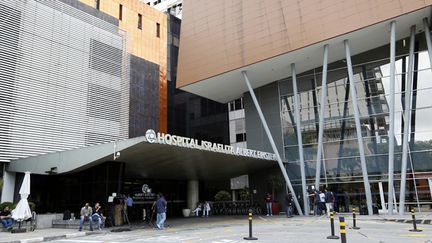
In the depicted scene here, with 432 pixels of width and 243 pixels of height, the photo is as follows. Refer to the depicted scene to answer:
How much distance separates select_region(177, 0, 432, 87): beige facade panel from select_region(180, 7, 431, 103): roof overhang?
0.49 meters

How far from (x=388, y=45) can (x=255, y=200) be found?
1590 centimetres

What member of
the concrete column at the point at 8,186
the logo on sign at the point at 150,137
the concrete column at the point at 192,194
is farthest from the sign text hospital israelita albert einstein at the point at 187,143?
the concrete column at the point at 192,194

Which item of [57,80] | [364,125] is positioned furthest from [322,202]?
[57,80]

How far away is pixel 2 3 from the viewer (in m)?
24.8

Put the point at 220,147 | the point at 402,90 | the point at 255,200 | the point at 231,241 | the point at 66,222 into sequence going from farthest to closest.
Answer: the point at 255,200 < the point at 402,90 < the point at 220,147 < the point at 66,222 < the point at 231,241

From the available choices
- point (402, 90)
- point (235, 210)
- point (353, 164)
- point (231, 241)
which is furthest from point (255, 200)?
point (231, 241)

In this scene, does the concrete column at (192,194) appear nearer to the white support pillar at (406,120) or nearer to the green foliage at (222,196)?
the green foliage at (222,196)

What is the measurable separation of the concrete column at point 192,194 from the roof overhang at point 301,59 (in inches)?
330

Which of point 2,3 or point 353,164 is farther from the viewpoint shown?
point 353,164

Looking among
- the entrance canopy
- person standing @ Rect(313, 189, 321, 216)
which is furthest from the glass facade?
the entrance canopy

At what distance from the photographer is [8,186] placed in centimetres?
2322

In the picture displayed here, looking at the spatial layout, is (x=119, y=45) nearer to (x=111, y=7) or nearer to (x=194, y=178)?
(x=111, y=7)

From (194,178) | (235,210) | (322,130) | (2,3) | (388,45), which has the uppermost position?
(2,3)

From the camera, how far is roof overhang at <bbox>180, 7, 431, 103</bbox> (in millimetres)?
24406
